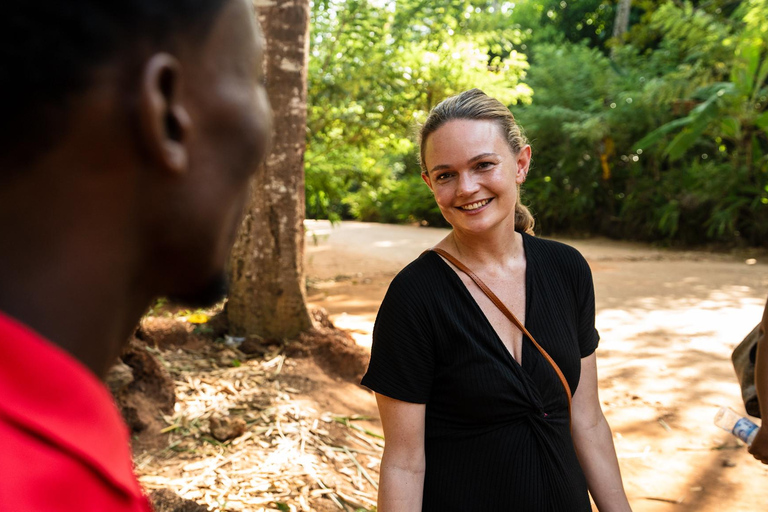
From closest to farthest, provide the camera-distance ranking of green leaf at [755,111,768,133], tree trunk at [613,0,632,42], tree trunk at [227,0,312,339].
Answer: tree trunk at [227,0,312,339] → green leaf at [755,111,768,133] → tree trunk at [613,0,632,42]

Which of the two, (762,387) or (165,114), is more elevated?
(165,114)

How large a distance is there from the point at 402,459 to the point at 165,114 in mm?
1591

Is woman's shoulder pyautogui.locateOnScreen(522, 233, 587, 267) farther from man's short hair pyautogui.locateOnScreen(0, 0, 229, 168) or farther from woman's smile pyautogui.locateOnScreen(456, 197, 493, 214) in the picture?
man's short hair pyautogui.locateOnScreen(0, 0, 229, 168)

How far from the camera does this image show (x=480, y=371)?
1.98m

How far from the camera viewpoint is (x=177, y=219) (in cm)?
63

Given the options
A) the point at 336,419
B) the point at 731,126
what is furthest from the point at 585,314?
the point at 731,126

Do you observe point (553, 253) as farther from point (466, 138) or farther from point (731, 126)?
point (731, 126)

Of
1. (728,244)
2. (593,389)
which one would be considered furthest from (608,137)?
(593,389)

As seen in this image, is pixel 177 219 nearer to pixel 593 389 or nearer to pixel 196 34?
pixel 196 34

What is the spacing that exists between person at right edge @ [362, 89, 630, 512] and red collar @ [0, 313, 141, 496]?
1450 millimetres

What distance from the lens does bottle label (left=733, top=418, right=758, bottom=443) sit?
2.55m

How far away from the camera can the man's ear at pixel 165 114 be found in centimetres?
58

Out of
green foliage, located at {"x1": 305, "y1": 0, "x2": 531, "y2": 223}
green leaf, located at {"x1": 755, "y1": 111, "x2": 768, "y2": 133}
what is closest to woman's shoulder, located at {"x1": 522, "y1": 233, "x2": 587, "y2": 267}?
green foliage, located at {"x1": 305, "y1": 0, "x2": 531, "y2": 223}

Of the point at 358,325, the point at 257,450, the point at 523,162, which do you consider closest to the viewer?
the point at 523,162
